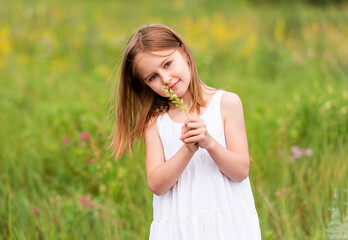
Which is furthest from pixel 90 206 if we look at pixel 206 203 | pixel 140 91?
pixel 206 203

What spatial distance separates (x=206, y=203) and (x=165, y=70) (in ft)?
1.52

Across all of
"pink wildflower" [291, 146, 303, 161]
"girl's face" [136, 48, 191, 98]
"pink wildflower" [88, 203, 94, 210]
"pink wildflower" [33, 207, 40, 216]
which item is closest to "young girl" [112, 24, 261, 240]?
"girl's face" [136, 48, 191, 98]

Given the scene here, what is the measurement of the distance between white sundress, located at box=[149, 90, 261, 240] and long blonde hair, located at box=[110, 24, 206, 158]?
12 cm

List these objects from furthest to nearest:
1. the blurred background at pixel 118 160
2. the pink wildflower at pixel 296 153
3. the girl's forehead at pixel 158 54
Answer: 1. the pink wildflower at pixel 296 153
2. the blurred background at pixel 118 160
3. the girl's forehead at pixel 158 54

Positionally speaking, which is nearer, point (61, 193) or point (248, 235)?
point (248, 235)

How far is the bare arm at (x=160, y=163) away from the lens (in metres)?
1.32

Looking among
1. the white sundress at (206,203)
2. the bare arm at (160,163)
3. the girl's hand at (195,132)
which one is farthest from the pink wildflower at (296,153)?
the girl's hand at (195,132)

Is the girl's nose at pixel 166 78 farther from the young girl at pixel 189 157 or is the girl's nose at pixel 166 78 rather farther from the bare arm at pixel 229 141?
the bare arm at pixel 229 141

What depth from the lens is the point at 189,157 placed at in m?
1.32

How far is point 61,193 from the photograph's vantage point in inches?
110

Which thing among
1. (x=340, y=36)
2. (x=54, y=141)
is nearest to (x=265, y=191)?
(x=54, y=141)

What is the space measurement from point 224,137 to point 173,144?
18 centimetres

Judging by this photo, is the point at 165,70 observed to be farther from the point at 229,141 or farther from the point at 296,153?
the point at 296,153

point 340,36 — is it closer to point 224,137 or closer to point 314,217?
point 314,217
